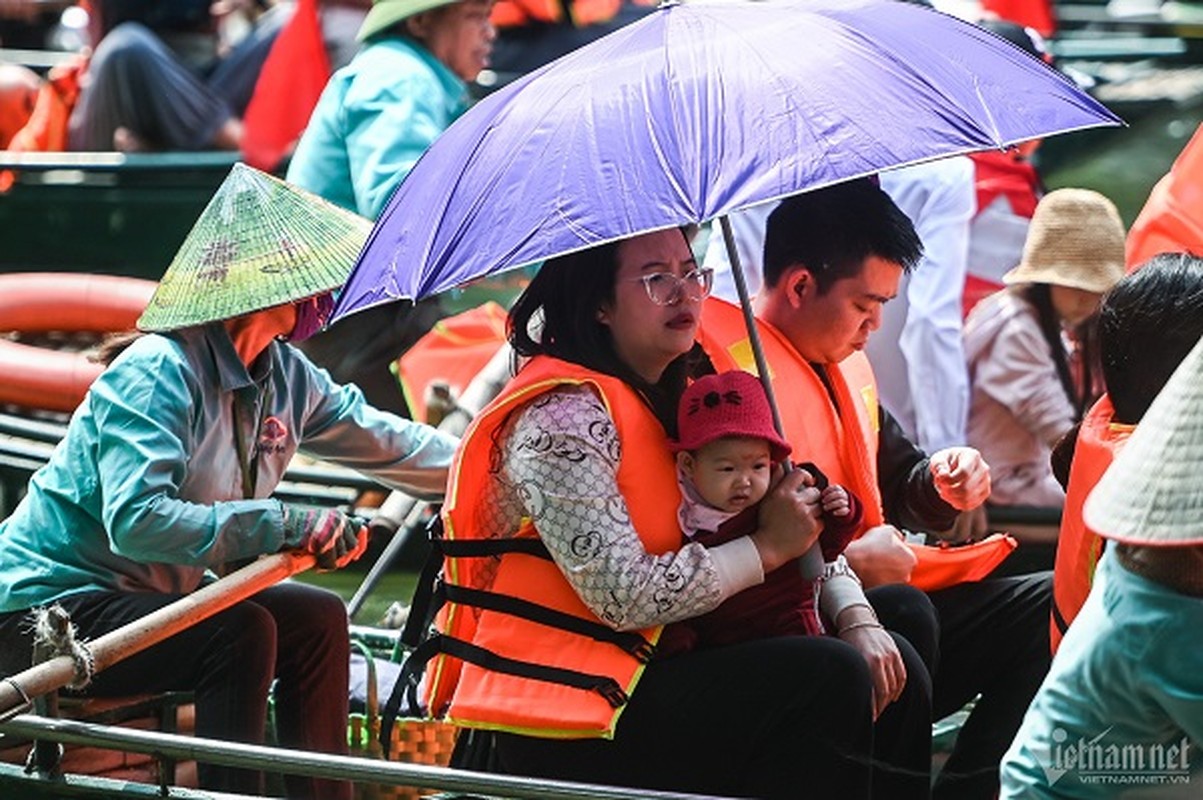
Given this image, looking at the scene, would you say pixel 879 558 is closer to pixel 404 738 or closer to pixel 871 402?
pixel 871 402

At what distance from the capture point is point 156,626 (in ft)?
12.7

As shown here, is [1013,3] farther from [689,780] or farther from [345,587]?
[689,780]

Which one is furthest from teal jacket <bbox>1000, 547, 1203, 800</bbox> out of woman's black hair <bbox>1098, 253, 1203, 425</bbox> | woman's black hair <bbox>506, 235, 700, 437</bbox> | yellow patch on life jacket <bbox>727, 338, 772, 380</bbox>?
yellow patch on life jacket <bbox>727, 338, 772, 380</bbox>

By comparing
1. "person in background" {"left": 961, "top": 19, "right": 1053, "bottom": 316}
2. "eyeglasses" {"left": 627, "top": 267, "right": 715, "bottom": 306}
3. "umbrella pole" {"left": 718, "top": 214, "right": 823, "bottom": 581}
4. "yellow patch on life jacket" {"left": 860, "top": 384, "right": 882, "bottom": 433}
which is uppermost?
"eyeglasses" {"left": 627, "top": 267, "right": 715, "bottom": 306}

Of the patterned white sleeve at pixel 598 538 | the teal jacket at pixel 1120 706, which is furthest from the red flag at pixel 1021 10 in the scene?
the teal jacket at pixel 1120 706

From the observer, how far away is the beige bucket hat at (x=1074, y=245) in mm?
6234

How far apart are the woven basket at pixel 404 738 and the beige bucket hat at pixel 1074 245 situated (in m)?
2.33

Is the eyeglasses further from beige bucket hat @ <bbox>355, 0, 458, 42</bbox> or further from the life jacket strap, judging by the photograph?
beige bucket hat @ <bbox>355, 0, 458, 42</bbox>

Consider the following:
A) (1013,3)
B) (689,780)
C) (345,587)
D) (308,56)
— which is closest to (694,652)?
(689,780)

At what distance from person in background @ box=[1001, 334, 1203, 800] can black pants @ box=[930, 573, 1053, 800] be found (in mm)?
1202

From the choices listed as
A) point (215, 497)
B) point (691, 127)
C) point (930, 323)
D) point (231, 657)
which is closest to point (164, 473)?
point (215, 497)

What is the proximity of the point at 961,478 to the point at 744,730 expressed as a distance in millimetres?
707

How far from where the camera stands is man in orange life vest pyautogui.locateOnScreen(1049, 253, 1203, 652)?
357 cm

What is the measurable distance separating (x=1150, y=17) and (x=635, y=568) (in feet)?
23.3
